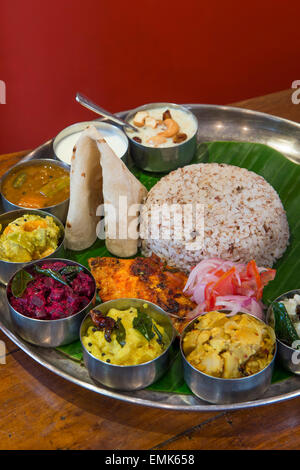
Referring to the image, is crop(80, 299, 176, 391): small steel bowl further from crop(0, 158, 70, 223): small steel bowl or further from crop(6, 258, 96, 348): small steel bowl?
crop(0, 158, 70, 223): small steel bowl

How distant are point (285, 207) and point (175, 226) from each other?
0.79m

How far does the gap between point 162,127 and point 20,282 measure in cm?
177

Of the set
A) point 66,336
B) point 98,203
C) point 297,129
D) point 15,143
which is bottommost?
point 15,143

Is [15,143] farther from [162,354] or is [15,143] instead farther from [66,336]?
[162,354]

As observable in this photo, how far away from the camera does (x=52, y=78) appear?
5723mm

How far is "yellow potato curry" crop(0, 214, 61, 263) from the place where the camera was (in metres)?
3.11

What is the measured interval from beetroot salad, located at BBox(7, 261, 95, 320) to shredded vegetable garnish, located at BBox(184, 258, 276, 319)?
570 mm

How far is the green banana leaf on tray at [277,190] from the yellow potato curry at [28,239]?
0.85ft

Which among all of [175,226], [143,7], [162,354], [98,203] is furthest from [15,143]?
[162,354]

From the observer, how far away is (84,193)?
11.0ft

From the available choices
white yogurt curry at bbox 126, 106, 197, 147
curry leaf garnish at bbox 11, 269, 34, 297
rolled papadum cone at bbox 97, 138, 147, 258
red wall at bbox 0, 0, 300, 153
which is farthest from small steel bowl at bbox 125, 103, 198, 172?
red wall at bbox 0, 0, 300, 153

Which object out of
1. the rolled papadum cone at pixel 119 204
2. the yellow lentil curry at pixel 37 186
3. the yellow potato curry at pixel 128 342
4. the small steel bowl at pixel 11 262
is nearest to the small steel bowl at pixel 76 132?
the yellow lentil curry at pixel 37 186

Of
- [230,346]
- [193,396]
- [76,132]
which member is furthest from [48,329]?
[76,132]

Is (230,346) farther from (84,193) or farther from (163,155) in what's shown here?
(163,155)
